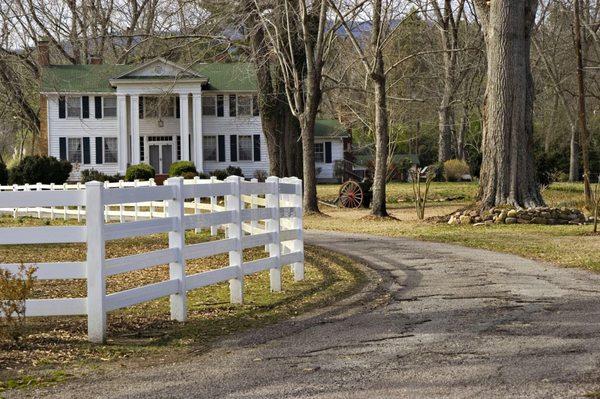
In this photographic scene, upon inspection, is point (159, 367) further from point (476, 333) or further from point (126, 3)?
point (126, 3)

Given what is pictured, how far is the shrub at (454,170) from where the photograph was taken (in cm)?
5519

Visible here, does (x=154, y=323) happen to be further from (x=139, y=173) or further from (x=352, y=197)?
(x=139, y=173)

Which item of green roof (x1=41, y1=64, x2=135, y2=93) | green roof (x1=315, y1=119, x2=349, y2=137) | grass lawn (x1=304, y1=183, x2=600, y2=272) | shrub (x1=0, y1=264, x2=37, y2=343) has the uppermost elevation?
green roof (x1=41, y1=64, x2=135, y2=93)

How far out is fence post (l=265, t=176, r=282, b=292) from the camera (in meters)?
12.3

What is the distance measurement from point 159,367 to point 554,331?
3281 mm

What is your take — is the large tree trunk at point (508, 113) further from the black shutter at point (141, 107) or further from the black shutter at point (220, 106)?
the black shutter at point (220, 106)

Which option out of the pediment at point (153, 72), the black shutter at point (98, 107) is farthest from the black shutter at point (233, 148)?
the black shutter at point (98, 107)

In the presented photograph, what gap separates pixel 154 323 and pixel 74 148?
47019 mm

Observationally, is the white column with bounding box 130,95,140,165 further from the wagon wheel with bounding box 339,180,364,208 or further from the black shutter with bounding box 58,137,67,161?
the wagon wheel with bounding box 339,180,364,208

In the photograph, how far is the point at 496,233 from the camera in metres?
22.0

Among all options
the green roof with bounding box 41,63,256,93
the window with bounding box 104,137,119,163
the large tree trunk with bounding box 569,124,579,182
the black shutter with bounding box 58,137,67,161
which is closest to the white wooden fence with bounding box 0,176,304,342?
the green roof with bounding box 41,63,256,93

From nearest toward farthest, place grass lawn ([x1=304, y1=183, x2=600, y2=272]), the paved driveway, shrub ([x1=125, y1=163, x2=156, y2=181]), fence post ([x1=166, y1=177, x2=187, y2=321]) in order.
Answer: the paved driveway < fence post ([x1=166, y1=177, x2=187, y2=321]) < grass lawn ([x1=304, y1=183, x2=600, y2=272]) < shrub ([x1=125, y1=163, x2=156, y2=181])

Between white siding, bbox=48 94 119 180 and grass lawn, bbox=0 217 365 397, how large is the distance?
3986cm

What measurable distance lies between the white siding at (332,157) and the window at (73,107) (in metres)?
14.0
